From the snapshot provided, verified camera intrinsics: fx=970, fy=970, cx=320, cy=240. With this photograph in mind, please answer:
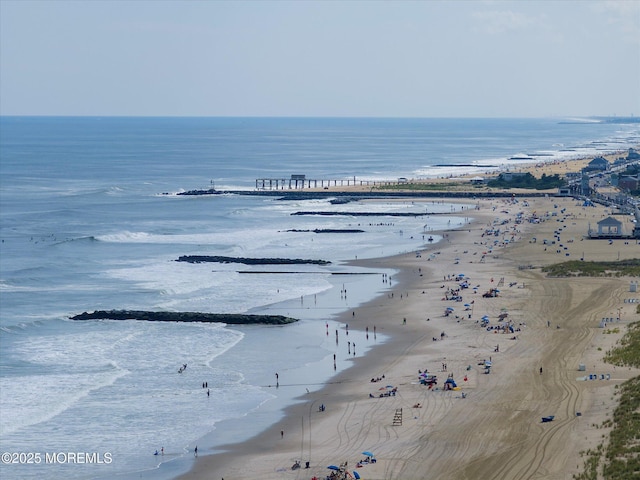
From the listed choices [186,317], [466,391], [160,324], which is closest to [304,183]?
[186,317]

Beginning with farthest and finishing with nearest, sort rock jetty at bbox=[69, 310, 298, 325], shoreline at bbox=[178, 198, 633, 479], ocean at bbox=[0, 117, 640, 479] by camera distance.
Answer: rock jetty at bbox=[69, 310, 298, 325] → ocean at bbox=[0, 117, 640, 479] → shoreline at bbox=[178, 198, 633, 479]

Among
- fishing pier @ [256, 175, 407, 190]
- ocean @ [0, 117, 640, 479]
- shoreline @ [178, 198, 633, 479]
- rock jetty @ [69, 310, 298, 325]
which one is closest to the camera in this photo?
shoreline @ [178, 198, 633, 479]

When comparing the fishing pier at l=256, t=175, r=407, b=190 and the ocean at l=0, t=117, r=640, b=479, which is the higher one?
the fishing pier at l=256, t=175, r=407, b=190

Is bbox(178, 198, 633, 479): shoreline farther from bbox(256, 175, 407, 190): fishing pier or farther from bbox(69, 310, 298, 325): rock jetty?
bbox(256, 175, 407, 190): fishing pier

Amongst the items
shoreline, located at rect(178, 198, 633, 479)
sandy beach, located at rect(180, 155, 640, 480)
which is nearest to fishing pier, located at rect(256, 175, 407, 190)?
sandy beach, located at rect(180, 155, 640, 480)

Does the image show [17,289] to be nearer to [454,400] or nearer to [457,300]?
[457,300]

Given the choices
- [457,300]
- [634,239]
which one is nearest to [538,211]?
[634,239]

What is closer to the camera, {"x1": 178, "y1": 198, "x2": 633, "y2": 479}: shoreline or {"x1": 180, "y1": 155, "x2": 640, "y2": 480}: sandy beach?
{"x1": 180, "y1": 155, "x2": 640, "y2": 480}: sandy beach

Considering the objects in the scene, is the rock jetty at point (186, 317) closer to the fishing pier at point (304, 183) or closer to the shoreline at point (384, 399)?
the shoreline at point (384, 399)
